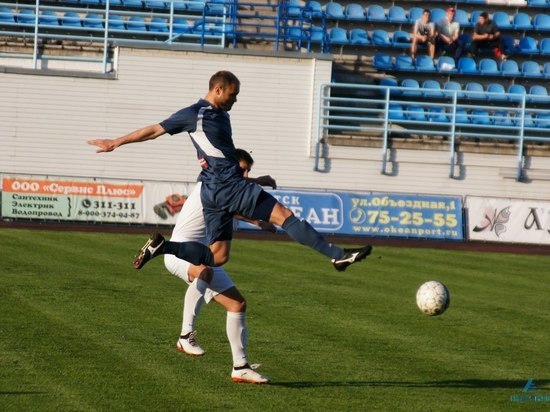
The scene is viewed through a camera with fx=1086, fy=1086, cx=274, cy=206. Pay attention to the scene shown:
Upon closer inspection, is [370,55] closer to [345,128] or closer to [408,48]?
[408,48]

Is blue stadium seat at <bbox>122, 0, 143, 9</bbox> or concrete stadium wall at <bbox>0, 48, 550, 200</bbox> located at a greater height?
blue stadium seat at <bbox>122, 0, 143, 9</bbox>

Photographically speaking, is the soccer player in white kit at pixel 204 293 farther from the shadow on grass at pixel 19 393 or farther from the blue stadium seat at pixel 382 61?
the blue stadium seat at pixel 382 61

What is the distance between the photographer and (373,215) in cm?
2917

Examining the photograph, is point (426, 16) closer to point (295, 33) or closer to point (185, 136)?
point (295, 33)

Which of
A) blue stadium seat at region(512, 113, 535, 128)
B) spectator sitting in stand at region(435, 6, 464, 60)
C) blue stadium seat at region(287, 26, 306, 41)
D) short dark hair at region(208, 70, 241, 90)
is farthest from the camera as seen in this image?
spectator sitting in stand at region(435, 6, 464, 60)

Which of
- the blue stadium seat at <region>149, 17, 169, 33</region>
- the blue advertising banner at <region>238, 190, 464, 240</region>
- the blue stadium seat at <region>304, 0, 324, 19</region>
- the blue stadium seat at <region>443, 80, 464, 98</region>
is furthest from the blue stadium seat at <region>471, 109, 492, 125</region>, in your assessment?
the blue stadium seat at <region>149, 17, 169, 33</region>

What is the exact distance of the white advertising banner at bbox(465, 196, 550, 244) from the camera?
2889 cm

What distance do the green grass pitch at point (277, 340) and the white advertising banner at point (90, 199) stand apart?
8080 millimetres

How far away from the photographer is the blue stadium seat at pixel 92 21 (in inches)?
1294

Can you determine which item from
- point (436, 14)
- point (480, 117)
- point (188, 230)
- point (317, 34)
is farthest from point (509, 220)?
point (188, 230)

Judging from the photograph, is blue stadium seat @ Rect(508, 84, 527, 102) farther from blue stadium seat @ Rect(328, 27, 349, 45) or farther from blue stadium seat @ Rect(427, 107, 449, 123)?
blue stadium seat @ Rect(328, 27, 349, 45)

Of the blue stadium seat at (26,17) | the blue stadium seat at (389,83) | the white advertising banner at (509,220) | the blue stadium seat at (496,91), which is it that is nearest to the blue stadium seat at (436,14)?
the blue stadium seat at (496,91)

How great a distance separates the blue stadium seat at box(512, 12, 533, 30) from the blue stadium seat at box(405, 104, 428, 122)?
4660mm

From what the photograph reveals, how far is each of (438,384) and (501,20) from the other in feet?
92.4
